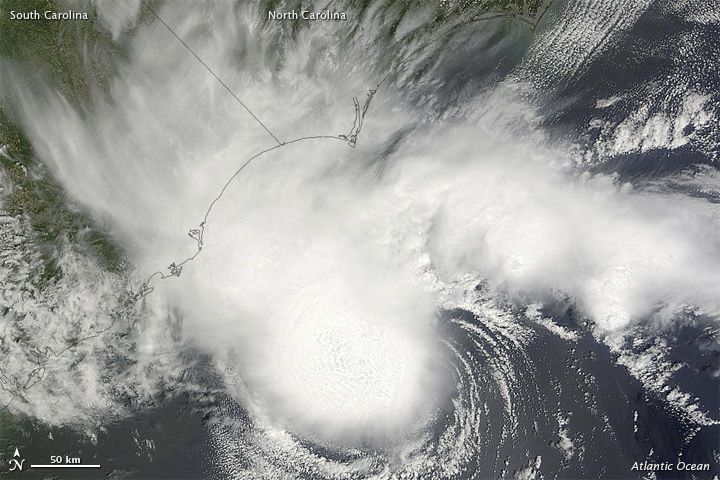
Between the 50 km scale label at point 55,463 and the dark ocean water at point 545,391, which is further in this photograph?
the 50 km scale label at point 55,463

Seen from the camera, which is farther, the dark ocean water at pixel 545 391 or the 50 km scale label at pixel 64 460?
the 50 km scale label at pixel 64 460

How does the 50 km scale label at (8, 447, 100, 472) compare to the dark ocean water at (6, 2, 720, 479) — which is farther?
the 50 km scale label at (8, 447, 100, 472)

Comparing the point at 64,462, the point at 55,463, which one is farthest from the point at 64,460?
the point at 55,463

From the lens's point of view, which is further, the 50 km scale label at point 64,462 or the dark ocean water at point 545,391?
the 50 km scale label at point 64,462

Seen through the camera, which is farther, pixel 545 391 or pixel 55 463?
pixel 55 463

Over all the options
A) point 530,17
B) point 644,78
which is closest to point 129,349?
point 530,17

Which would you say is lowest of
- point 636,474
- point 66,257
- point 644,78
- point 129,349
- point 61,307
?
point 636,474

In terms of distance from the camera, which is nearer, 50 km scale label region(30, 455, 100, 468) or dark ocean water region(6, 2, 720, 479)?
dark ocean water region(6, 2, 720, 479)

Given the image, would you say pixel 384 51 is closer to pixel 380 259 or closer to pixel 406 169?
pixel 406 169

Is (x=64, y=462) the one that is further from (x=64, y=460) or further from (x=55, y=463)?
(x=55, y=463)

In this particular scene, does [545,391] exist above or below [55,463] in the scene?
above

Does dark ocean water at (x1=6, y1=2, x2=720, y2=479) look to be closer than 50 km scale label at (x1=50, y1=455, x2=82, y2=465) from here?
Yes
